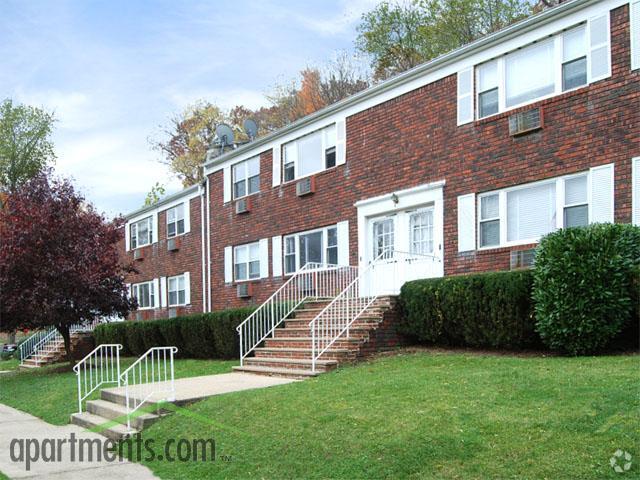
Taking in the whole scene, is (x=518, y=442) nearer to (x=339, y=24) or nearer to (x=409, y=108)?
(x=409, y=108)

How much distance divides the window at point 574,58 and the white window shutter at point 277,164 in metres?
9.28

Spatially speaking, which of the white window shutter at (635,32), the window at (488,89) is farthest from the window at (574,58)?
the window at (488,89)

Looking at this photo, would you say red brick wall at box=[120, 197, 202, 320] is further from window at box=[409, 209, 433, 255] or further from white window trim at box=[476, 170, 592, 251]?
white window trim at box=[476, 170, 592, 251]

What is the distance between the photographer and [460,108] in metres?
14.4

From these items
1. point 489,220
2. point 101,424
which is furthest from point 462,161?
point 101,424


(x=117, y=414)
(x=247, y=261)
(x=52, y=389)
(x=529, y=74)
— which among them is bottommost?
(x=52, y=389)

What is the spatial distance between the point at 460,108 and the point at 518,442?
9286 millimetres

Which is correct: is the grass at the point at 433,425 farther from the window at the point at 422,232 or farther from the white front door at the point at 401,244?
the window at the point at 422,232

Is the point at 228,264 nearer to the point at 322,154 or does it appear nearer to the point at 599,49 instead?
the point at 322,154

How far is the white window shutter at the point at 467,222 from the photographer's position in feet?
45.8

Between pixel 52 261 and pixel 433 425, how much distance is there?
1365cm

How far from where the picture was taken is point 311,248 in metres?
18.7

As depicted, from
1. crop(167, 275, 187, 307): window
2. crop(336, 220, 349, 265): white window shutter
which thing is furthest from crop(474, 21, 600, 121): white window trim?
crop(167, 275, 187, 307): window

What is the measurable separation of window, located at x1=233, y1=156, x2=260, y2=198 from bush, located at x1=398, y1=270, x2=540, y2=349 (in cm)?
897
